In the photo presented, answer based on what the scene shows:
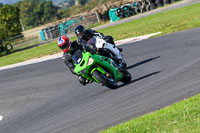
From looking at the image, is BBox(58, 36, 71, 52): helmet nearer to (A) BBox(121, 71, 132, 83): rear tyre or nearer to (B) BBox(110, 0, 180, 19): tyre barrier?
(A) BBox(121, 71, 132, 83): rear tyre

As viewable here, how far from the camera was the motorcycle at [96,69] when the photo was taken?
9.27 metres

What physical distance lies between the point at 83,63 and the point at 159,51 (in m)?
4.94

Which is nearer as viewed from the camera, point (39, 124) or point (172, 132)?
point (172, 132)

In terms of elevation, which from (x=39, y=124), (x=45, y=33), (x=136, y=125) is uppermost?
(x=136, y=125)

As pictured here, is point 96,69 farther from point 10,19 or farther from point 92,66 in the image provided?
point 10,19

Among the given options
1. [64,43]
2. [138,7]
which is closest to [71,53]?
[64,43]

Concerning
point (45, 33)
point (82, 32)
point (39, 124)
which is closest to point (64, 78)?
point (82, 32)

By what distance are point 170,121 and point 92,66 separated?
379 cm

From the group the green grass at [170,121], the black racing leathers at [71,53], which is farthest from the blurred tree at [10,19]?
the green grass at [170,121]

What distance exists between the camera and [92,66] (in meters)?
9.31

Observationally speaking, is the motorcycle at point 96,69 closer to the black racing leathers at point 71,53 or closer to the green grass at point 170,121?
the black racing leathers at point 71,53

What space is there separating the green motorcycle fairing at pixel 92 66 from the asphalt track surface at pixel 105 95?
471 millimetres

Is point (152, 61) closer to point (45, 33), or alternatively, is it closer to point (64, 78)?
point (64, 78)

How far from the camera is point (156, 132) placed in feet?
18.1
